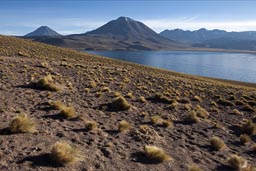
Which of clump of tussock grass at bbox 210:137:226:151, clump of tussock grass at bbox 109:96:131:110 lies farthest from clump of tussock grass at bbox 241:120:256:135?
clump of tussock grass at bbox 109:96:131:110

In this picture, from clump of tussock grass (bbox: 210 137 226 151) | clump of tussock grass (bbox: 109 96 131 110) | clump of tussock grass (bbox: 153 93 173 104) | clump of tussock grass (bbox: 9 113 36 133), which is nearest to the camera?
clump of tussock grass (bbox: 9 113 36 133)

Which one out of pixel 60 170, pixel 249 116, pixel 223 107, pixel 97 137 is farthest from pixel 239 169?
pixel 223 107

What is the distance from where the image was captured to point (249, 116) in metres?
19.5

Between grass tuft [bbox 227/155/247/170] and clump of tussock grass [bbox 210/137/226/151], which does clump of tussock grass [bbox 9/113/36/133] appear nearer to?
grass tuft [bbox 227/155/247/170]

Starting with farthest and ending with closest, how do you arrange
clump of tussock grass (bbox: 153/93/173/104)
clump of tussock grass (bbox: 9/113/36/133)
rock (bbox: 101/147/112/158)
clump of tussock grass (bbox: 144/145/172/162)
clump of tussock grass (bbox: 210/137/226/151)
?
clump of tussock grass (bbox: 153/93/173/104), clump of tussock grass (bbox: 210/137/226/151), clump of tussock grass (bbox: 9/113/36/133), clump of tussock grass (bbox: 144/145/172/162), rock (bbox: 101/147/112/158)

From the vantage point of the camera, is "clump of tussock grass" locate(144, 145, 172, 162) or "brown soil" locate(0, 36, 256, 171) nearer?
"brown soil" locate(0, 36, 256, 171)

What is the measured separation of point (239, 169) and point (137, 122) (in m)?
5.61

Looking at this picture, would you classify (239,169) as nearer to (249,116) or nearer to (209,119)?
(209,119)

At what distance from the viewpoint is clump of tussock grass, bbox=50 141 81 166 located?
286 inches

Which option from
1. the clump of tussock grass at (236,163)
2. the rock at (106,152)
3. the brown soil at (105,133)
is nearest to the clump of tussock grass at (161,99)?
the brown soil at (105,133)

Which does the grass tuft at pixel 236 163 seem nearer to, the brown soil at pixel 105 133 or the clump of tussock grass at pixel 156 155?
the brown soil at pixel 105 133

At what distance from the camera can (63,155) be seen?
7344mm

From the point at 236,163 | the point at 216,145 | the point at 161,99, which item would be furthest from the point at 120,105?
the point at 236,163

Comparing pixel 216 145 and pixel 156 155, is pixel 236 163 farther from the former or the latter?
pixel 156 155
